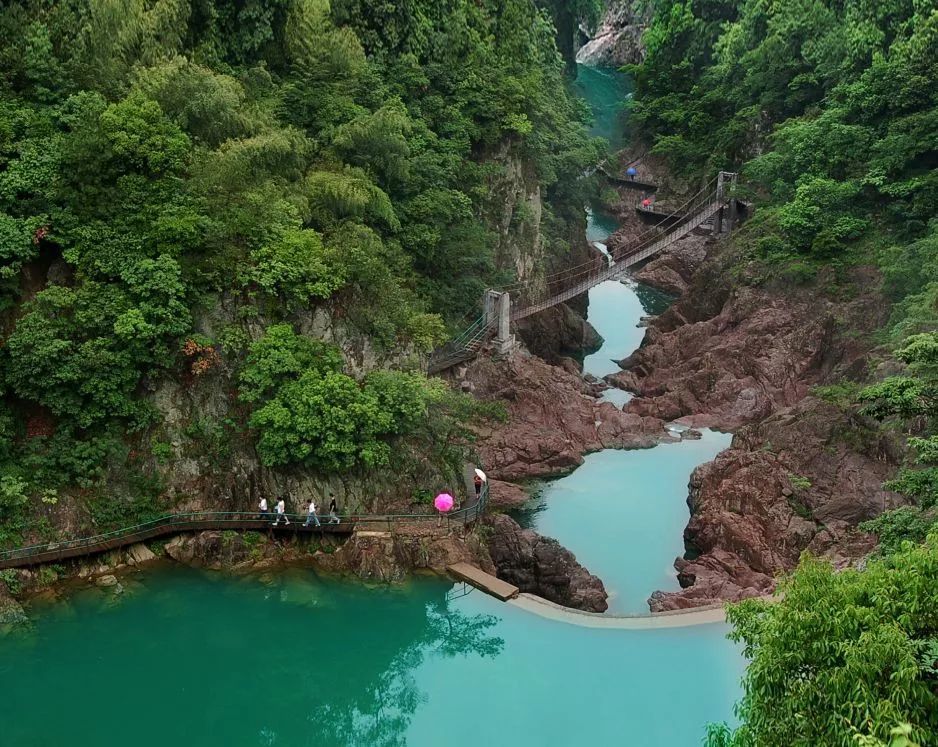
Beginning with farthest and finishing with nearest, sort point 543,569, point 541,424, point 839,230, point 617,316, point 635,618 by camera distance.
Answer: point 617,316, point 839,230, point 541,424, point 543,569, point 635,618

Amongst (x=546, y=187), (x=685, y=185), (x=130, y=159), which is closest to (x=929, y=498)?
(x=130, y=159)

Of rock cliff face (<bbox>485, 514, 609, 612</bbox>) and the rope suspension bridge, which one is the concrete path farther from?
the rope suspension bridge

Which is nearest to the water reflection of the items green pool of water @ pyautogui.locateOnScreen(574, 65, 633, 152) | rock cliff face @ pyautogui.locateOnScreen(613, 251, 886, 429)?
rock cliff face @ pyautogui.locateOnScreen(613, 251, 886, 429)

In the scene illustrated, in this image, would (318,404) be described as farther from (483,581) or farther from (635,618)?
(635,618)

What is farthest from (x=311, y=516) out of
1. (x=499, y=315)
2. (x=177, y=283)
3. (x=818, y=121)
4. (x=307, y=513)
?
(x=818, y=121)

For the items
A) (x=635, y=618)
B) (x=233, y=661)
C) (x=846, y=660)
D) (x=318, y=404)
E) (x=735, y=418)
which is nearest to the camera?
(x=846, y=660)

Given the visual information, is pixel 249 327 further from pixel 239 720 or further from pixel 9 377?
pixel 239 720
